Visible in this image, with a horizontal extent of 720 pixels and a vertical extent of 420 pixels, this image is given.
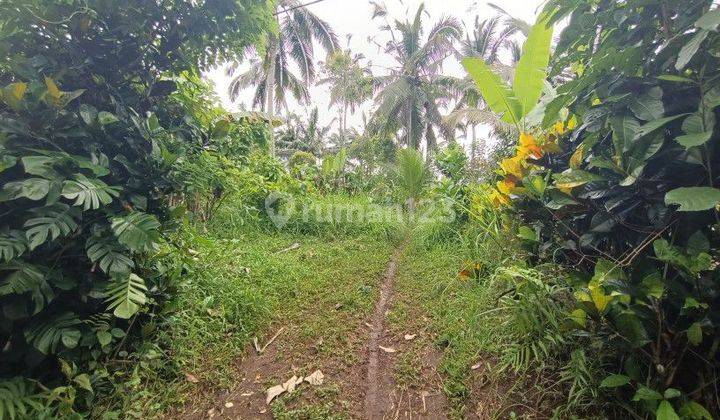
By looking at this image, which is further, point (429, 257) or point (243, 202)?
point (243, 202)

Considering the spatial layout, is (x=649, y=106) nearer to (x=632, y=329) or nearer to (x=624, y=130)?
(x=624, y=130)

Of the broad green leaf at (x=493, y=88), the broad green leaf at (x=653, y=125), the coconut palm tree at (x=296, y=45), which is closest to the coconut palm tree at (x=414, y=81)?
the coconut palm tree at (x=296, y=45)

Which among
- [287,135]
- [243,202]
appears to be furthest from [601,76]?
[287,135]

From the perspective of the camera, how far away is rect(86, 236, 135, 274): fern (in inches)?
61.1

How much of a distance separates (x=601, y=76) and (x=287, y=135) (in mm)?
20294

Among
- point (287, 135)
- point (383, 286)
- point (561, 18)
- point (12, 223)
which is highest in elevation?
point (287, 135)

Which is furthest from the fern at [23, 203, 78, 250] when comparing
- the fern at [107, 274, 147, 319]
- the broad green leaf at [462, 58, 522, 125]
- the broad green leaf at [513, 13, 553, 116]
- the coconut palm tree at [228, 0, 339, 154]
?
the coconut palm tree at [228, 0, 339, 154]

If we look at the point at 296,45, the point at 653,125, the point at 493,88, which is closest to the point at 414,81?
the point at 296,45

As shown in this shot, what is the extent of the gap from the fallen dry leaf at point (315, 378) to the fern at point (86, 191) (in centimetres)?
148

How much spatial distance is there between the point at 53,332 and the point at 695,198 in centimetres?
273

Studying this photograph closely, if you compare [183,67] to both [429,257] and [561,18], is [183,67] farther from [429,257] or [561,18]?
[429,257]

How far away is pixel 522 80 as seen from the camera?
281cm

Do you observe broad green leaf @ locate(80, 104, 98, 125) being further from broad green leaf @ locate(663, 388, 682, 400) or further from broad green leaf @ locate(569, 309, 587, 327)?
broad green leaf @ locate(663, 388, 682, 400)

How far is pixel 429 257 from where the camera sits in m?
4.01
